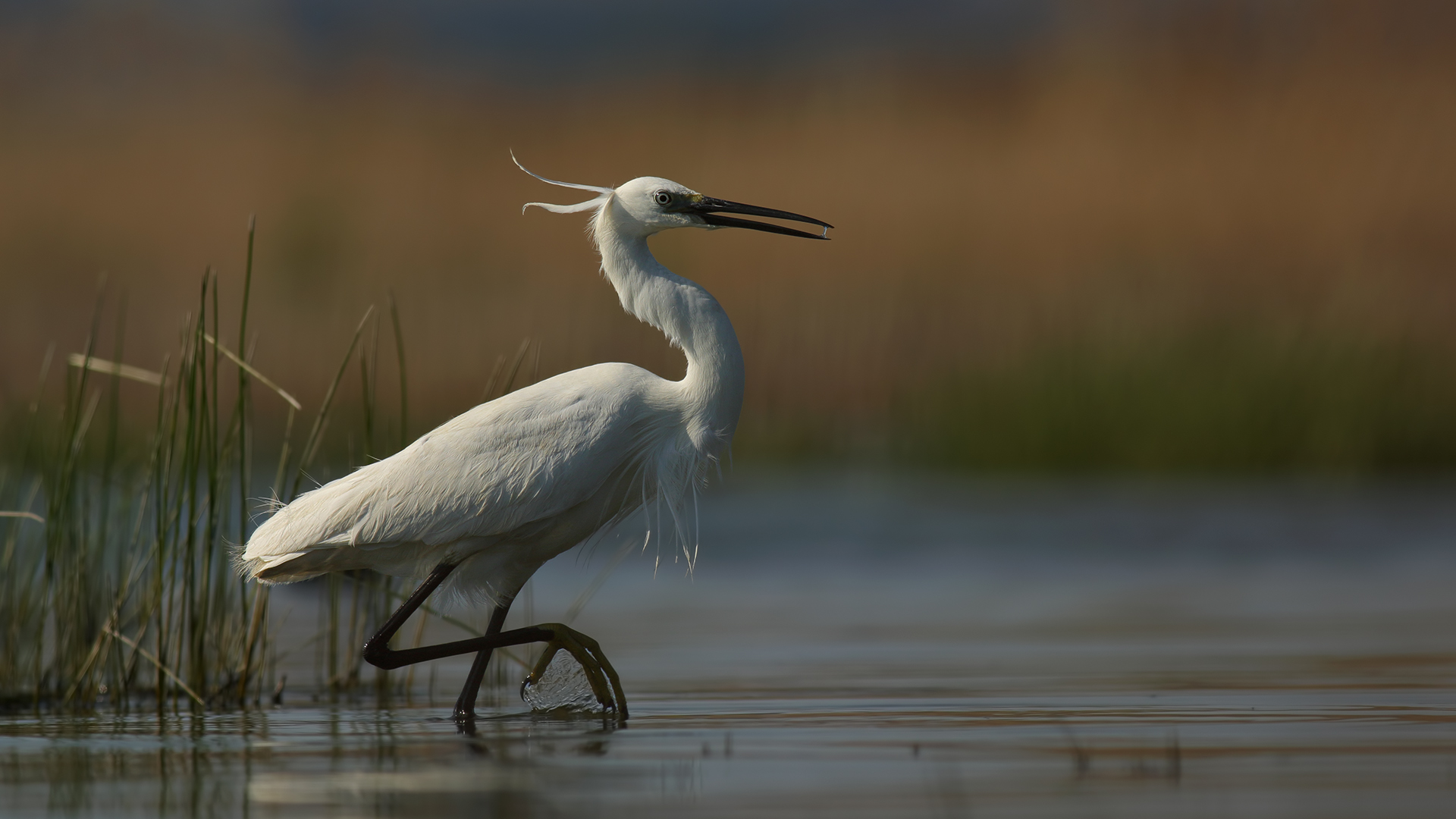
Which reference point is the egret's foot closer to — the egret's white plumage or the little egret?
the little egret

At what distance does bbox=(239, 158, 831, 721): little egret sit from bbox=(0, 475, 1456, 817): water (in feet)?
1.87

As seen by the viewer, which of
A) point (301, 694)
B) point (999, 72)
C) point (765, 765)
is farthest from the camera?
point (999, 72)

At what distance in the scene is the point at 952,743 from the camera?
18.6 feet

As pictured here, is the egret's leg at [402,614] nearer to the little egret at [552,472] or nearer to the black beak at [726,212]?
the little egret at [552,472]

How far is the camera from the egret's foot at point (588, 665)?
6.77m

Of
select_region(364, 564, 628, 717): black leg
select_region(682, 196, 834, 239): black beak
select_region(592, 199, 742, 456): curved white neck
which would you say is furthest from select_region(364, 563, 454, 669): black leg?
select_region(682, 196, 834, 239): black beak

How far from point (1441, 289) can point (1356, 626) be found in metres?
11.0

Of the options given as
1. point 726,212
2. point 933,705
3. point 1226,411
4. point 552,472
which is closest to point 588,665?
point 552,472

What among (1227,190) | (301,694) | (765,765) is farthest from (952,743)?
(1227,190)

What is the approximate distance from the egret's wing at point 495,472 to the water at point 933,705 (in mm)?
719

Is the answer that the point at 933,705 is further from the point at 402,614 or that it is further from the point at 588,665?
the point at 402,614

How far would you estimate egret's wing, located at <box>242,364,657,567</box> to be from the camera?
6754mm

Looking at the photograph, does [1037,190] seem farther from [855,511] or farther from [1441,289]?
[855,511]

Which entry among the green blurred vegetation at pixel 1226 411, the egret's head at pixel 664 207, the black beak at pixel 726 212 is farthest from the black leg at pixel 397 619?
the green blurred vegetation at pixel 1226 411
